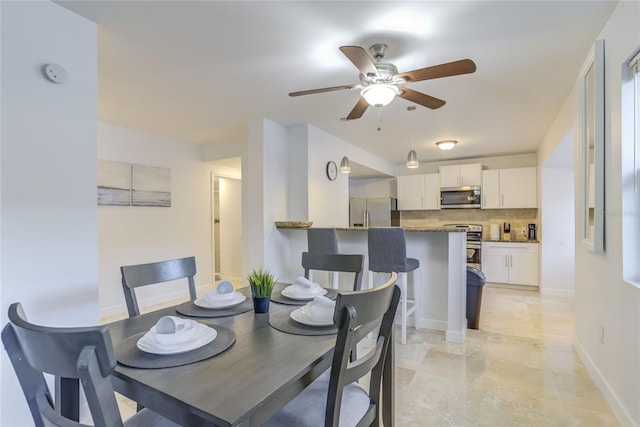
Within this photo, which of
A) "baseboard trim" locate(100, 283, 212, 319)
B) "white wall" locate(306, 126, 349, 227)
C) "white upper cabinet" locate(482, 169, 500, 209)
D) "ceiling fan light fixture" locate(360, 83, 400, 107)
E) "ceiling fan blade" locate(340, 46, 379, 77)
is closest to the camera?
"ceiling fan blade" locate(340, 46, 379, 77)

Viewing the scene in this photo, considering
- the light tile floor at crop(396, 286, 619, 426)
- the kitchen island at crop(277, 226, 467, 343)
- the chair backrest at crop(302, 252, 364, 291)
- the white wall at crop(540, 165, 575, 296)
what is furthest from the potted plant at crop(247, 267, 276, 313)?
the white wall at crop(540, 165, 575, 296)

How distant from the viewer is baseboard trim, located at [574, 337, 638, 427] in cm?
174

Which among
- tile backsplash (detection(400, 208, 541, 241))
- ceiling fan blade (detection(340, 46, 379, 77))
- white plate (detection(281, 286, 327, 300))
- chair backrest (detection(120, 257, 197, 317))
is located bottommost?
white plate (detection(281, 286, 327, 300))

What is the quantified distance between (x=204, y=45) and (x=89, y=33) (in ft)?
2.15

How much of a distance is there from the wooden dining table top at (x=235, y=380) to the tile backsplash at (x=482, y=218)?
5.58 meters

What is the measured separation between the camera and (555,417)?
1888 millimetres

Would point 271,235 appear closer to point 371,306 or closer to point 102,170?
point 102,170

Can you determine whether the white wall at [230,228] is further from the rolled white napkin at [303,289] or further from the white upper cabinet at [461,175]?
the rolled white napkin at [303,289]

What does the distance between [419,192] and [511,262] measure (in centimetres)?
204

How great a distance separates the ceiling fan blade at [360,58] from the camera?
1731 millimetres

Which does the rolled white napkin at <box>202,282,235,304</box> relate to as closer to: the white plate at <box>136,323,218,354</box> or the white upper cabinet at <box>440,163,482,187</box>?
the white plate at <box>136,323,218,354</box>

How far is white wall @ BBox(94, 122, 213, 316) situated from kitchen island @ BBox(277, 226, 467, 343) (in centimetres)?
187

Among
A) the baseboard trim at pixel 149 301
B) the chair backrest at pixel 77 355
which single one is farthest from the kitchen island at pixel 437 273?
the chair backrest at pixel 77 355

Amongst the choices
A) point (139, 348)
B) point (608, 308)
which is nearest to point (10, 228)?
point (139, 348)
